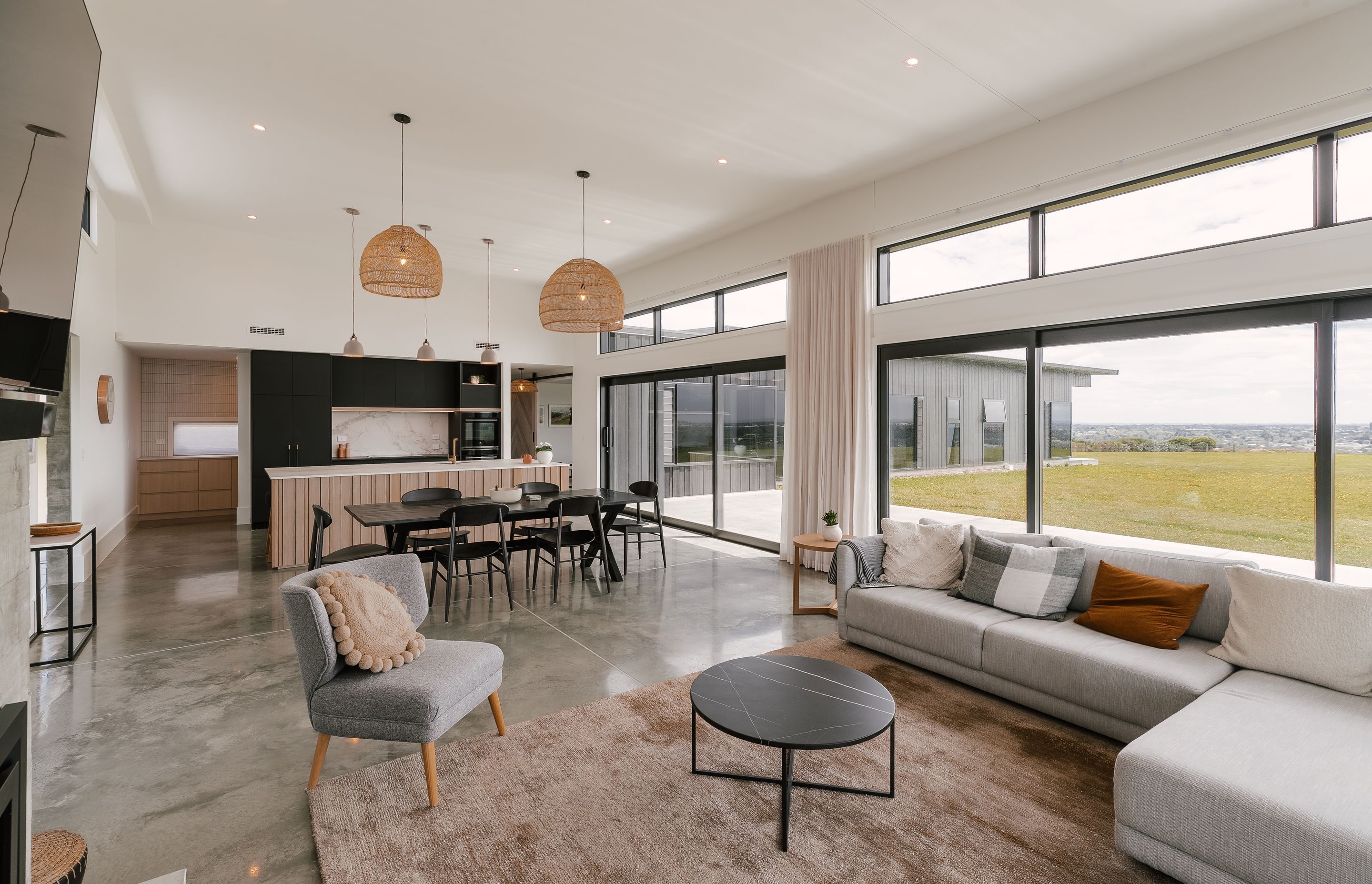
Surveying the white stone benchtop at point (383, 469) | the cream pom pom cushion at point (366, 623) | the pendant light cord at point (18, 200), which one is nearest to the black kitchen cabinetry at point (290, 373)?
the white stone benchtop at point (383, 469)

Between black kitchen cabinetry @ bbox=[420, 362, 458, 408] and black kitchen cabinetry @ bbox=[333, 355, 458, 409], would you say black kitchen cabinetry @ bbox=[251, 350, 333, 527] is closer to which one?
black kitchen cabinetry @ bbox=[333, 355, 458, 409]

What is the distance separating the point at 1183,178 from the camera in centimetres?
383

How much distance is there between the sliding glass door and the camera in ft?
22.6

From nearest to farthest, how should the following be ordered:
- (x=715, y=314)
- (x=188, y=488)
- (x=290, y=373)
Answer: (x=715, y=314) < (x=290, y=373) < (x=188, y=488)

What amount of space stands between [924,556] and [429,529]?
12.5 ft

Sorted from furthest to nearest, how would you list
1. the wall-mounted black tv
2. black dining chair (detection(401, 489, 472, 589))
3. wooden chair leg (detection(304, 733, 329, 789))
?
black dining chair (detection(401, 489, 472, 589)), wooden chair leg (detection(304, 733, 329, 789)), the wall-mounted black tv

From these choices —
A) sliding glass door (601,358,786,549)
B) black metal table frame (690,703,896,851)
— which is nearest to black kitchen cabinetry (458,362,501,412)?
sliding glass door (601,358,786,549)

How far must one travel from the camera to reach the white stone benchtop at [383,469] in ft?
20.2

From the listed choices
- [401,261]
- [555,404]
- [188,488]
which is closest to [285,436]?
[188,488]

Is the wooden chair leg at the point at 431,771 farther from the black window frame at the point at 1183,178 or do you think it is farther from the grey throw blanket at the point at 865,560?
the black window frame at the point at 1183,178

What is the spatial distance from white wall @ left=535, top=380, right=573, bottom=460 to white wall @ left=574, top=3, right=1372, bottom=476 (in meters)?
5.87

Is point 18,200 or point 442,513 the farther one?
point 442,513

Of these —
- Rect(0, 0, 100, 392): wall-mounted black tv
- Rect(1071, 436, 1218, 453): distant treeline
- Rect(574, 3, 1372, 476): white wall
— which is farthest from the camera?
Rect(1071, 436, 1218, 453): distant treeline

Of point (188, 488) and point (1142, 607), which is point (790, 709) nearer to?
point (1142, 607)
